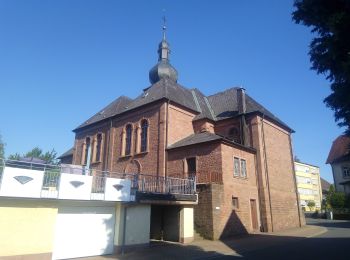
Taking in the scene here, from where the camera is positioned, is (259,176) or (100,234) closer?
(100,234)

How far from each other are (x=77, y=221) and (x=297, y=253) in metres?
9.99

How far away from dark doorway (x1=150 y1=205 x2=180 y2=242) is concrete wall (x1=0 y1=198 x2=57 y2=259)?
755 centimetres

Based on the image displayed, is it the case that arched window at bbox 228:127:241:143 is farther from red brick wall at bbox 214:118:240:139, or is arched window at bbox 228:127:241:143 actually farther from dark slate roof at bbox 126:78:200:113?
dark slate roof at bbox 126:78:200:113

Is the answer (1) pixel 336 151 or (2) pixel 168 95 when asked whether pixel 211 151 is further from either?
(1) pixel 336 151

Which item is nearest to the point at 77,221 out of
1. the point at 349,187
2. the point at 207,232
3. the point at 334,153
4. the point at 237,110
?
the point at 207,232

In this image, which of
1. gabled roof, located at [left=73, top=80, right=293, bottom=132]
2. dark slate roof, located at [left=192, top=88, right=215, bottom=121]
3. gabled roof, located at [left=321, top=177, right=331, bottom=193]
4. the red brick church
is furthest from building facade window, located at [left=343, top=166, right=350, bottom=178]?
gabled roof, located at [left=321, top=177, right=331, bottom=193]

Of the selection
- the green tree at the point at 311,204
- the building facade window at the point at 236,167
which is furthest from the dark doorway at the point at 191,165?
the green tree at the point at 311,204

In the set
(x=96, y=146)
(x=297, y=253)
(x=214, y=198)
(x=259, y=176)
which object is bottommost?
(x=297, y=253)

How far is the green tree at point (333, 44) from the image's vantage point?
7895mm

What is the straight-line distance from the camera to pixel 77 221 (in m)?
13.9

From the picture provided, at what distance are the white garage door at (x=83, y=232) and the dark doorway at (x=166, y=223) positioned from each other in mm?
4530

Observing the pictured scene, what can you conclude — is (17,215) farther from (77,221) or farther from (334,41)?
(334,41)

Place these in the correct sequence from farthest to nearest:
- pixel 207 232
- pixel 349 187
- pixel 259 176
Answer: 1. pixel 349 187
2. pixel 259 176
3. pixel 207 232

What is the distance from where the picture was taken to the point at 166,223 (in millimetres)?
18672
